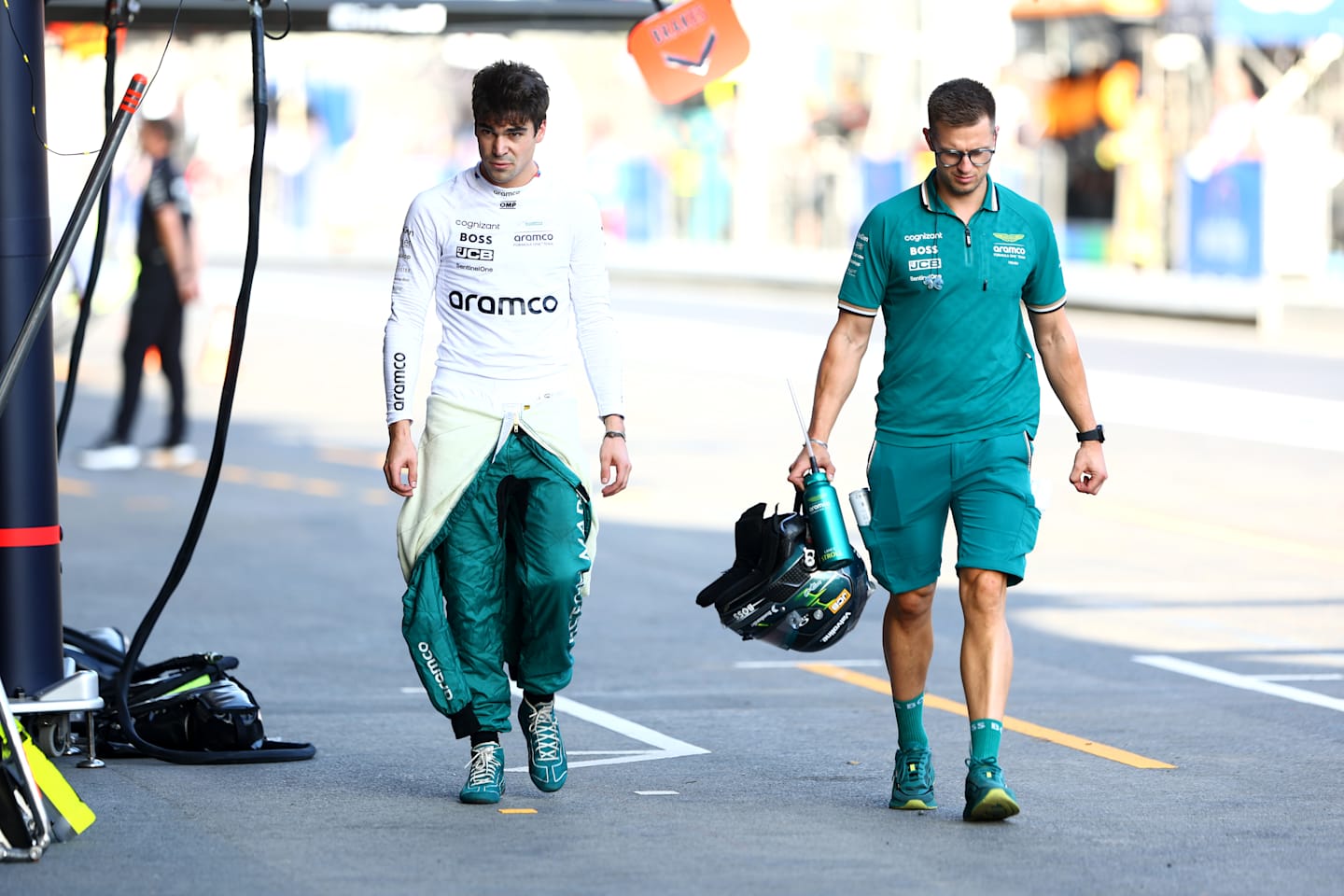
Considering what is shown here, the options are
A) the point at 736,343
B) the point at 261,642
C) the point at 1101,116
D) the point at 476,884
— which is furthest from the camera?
the point at 1101,116

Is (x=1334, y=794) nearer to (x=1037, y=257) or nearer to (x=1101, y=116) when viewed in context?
(x=1037, y=257)

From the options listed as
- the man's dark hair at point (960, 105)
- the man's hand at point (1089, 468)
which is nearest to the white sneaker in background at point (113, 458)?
the man's hand at point (1089, 468)

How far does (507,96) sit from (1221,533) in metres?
7.95

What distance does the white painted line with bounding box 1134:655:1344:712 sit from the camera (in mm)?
8516

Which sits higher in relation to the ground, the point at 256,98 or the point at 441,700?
the point at 256,98

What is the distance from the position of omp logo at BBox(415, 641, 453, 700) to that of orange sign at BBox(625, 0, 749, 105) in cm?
233

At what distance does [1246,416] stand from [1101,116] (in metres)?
27.9

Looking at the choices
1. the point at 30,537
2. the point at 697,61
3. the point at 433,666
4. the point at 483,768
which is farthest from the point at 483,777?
the point at 697,61

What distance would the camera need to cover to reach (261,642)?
9.91 m

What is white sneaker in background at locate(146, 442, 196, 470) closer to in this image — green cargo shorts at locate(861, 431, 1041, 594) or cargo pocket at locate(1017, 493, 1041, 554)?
green cargo shorts at locate(861, 431, 1041, 594)

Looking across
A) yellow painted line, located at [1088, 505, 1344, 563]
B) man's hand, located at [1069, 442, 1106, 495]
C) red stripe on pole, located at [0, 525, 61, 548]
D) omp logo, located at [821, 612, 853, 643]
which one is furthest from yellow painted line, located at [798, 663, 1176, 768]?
yellow painted line, located at [1088, 505, 1344, 563]

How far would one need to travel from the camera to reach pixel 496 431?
6547 mm

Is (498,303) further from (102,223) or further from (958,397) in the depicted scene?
(102,223)

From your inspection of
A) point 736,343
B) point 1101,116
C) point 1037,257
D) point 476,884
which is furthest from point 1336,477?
point 1101,116
